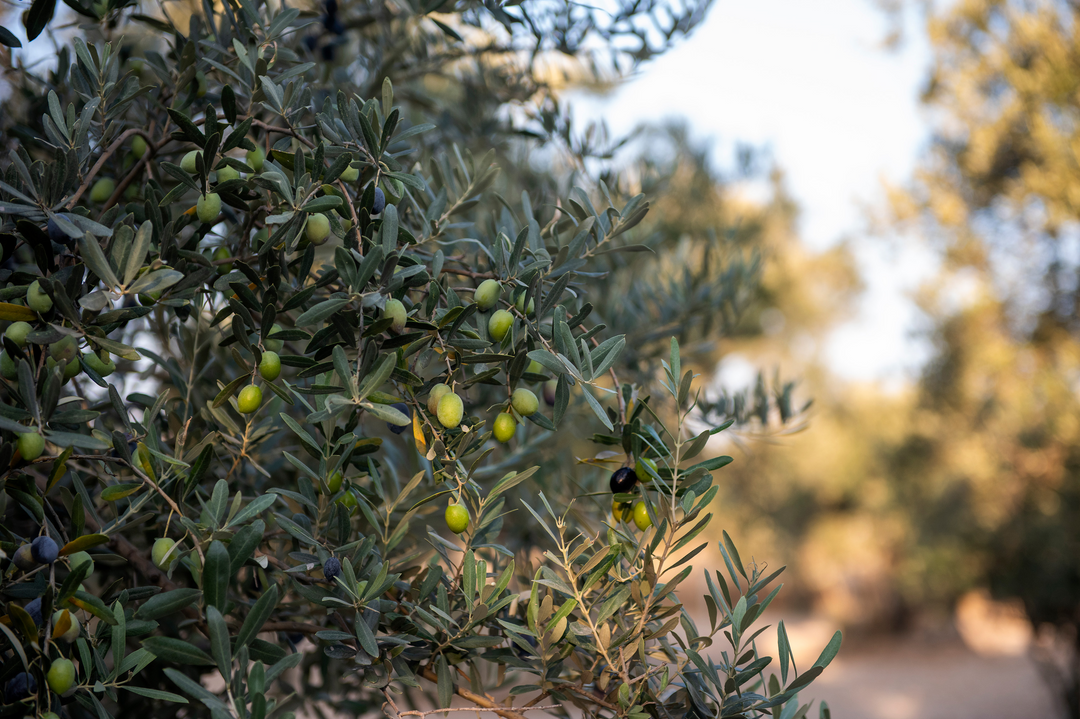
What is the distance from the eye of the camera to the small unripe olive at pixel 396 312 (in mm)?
835

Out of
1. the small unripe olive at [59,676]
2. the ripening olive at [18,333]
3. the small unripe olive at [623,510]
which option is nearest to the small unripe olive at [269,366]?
the ripening olive at [18,333]

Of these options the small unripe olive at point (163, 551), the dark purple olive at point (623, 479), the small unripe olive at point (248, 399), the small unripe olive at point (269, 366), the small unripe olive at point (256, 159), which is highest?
the small unripe olive at point (256, 159)

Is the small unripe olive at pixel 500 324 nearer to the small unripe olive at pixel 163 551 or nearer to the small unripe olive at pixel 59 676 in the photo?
the small unripe olive at pixel 163 551

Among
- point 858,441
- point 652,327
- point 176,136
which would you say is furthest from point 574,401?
point 858,441

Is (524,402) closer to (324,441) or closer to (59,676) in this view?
(324,441)

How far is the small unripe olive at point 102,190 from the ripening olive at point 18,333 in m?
0.43

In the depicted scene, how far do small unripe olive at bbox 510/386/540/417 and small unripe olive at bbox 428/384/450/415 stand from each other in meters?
0.09

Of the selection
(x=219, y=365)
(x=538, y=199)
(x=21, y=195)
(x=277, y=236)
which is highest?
(x=538, y=199)

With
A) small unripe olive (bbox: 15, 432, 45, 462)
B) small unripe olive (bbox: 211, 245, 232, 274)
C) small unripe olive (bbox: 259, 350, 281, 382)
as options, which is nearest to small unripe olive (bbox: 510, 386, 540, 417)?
small unripe olive (bbox: 259, 350, 281, 382)

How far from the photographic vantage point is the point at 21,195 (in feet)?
2.62

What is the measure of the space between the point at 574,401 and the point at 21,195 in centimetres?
131

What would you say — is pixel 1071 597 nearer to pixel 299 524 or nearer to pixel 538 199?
pixel 538 199

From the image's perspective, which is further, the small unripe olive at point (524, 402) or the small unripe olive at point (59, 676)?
the small unripe olive at point (524, 402)

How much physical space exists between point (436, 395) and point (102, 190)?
0.79 meters
